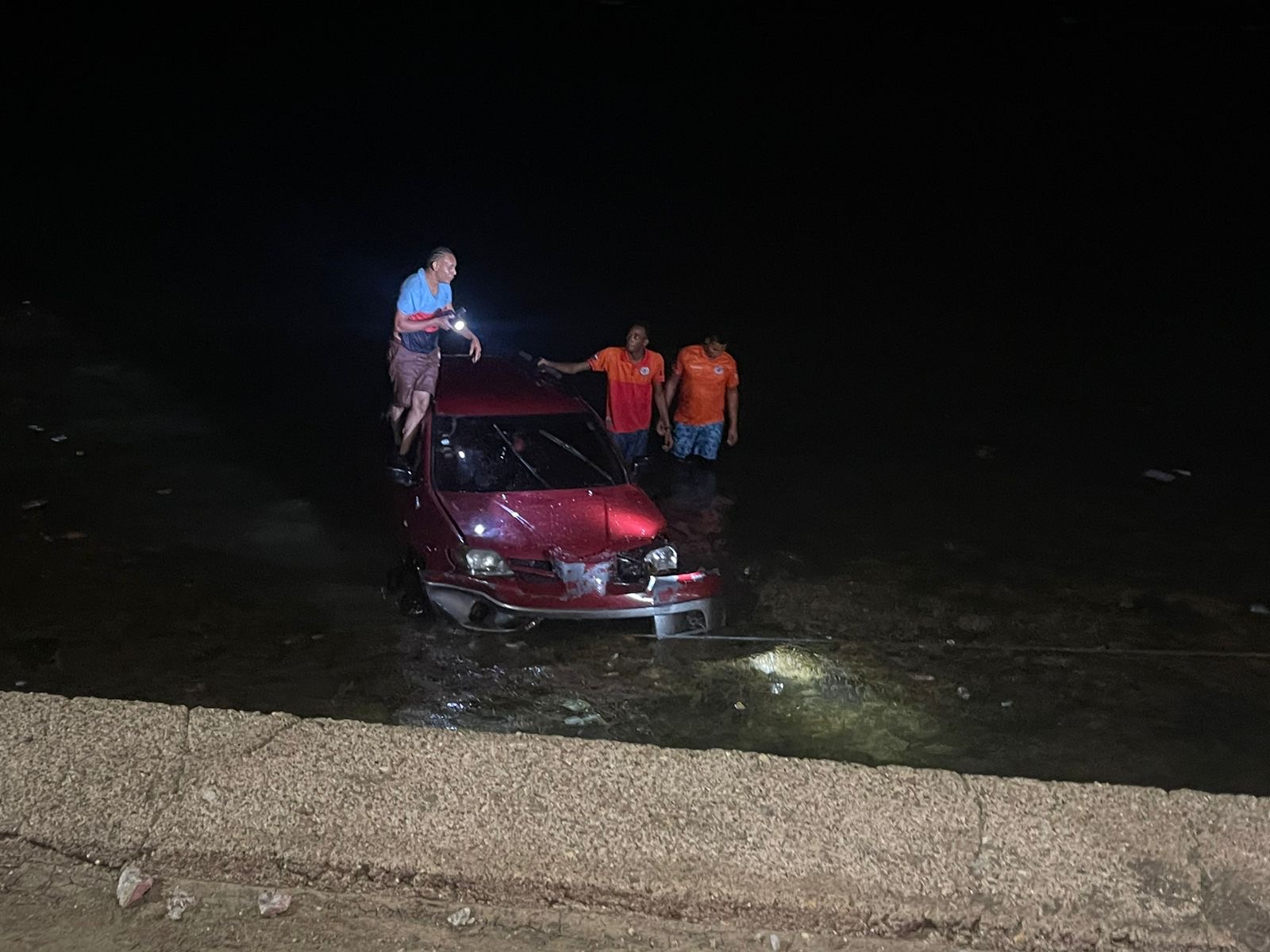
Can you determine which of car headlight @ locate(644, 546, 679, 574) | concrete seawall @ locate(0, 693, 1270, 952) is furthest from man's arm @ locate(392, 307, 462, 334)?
concrete seawall @ locate(0, 693, 1270, 952)

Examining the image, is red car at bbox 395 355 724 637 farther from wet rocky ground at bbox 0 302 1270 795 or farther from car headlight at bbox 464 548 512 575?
wet rocky ground at bbox 0 302 1270 795

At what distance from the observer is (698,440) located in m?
10.7

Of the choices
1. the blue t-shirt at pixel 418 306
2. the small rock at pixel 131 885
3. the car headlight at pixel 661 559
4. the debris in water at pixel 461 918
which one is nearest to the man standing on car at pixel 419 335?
the blue t-shirt at pixel 418 306

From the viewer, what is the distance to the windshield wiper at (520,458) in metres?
7.65

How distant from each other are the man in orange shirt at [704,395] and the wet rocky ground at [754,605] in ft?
1.04

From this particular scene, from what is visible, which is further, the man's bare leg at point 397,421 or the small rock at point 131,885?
the man's bare leg at point 397,421

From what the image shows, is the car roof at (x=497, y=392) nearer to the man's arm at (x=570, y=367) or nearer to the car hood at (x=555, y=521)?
the man's arm at (x=570, y=367)

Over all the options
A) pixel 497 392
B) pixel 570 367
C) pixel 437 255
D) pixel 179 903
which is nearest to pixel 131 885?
pixel 179 903

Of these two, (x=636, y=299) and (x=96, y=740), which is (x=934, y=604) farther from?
(x=636, y=299)

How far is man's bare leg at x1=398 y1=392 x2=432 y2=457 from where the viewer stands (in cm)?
930

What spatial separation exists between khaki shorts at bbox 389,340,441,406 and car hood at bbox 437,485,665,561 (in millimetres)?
2123

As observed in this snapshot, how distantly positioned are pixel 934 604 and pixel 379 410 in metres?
6.15

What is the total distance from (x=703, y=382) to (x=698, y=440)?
1.80 feet

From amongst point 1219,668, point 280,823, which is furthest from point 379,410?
point 280,823
